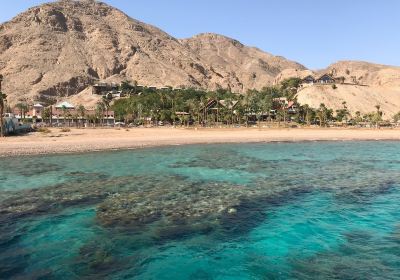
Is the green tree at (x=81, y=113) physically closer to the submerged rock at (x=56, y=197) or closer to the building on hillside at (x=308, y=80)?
the submerged rock at (x=56, y=197)

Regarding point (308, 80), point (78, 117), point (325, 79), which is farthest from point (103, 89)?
point (325, 79)

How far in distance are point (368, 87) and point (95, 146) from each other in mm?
149706

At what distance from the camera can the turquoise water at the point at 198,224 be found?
12.8m

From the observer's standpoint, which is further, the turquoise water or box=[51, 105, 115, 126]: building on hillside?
box=[51, 105, 115, 126]: building on hillside

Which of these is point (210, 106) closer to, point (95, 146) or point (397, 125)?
point (397, 125)

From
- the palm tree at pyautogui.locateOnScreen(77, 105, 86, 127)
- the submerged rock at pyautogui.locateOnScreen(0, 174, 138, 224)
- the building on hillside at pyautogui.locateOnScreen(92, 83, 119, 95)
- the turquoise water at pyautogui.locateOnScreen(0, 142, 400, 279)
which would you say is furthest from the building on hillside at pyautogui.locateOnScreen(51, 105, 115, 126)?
the submerged rock at pyautogui.locateOnScreen(0, 174, 138, 224)

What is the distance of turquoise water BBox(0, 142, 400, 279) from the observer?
41.9 feet

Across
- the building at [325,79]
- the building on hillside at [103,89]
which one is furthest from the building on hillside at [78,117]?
the building at [325,79]

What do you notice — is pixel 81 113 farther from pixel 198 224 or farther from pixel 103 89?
pixel 198 224

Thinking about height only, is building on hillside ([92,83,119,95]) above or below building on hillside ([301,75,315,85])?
below

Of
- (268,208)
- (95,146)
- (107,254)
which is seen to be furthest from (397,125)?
(107,254)

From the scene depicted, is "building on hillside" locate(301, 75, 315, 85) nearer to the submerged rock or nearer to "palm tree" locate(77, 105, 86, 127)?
"palm tree" locate(77, 105, 86, 127)

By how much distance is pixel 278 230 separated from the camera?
1692 centimetres

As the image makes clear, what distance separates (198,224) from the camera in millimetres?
17422
